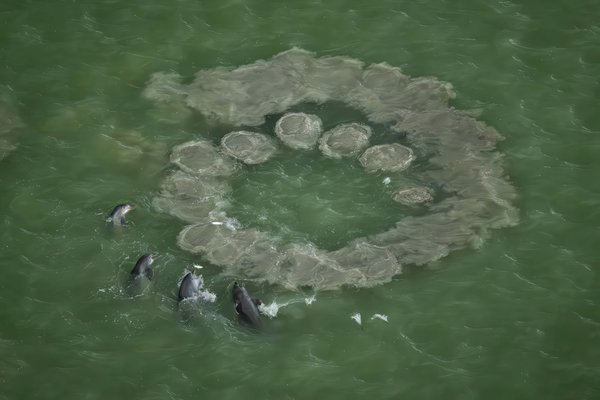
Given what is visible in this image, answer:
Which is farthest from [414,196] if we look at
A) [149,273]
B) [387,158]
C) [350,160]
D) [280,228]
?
[149,273]

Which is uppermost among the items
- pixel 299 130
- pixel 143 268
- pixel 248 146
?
pixel 299 130

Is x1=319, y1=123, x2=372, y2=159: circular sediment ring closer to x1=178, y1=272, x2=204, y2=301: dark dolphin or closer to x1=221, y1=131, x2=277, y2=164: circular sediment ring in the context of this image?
x1=221, y1=131, x2=277, y2=164: circular sediment ring

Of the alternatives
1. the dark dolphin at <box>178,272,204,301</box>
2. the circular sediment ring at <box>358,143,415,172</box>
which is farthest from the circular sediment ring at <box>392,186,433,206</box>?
the dark dolphin at <box>178,272,204,301</box>

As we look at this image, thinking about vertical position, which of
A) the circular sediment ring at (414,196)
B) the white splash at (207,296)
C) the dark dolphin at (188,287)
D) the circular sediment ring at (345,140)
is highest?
the circular sediment ring at (345,140)

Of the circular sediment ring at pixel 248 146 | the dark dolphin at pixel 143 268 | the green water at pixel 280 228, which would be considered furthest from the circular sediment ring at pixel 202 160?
the dark dolphin at pixel 143 268

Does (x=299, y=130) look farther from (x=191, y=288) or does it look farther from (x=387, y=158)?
(x=191, y=288)

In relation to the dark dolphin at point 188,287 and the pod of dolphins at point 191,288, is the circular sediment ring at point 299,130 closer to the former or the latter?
the pod of dolphins at point 191,288
